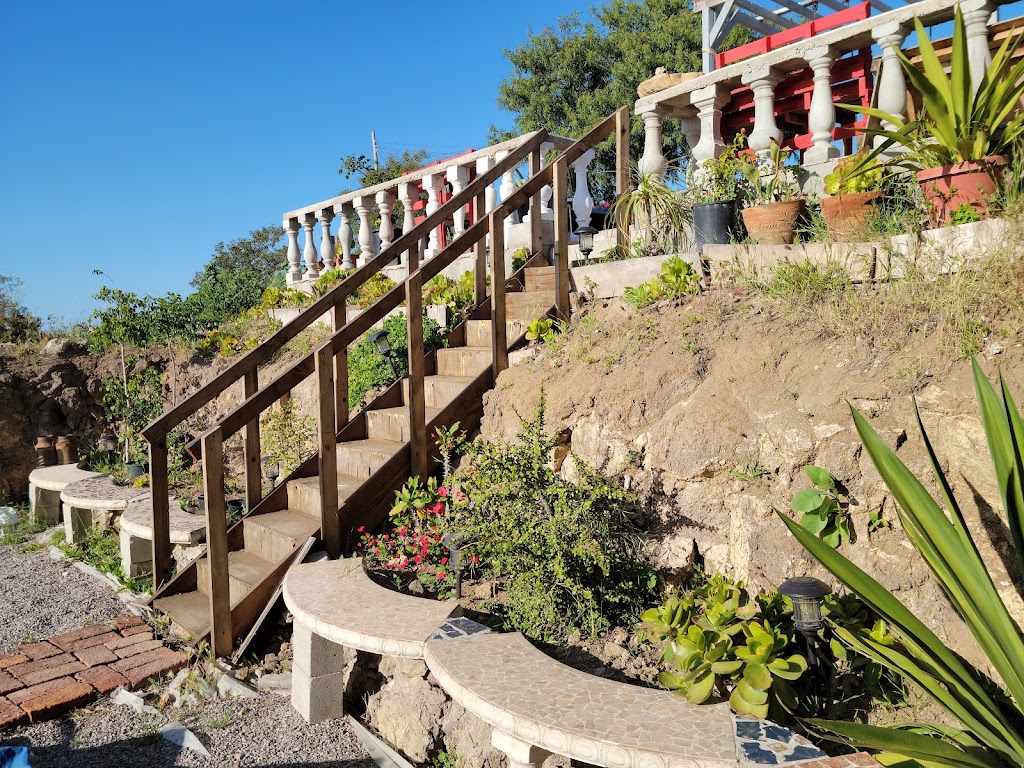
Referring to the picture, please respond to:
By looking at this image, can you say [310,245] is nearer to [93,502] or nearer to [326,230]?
[326,230]

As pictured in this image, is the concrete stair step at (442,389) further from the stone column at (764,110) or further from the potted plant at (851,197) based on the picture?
the stone column at (764,110)

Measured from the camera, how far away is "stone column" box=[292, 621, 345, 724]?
3.49 metres

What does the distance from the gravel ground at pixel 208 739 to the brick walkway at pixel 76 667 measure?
10 cm

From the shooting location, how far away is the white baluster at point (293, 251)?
10883 millimetres

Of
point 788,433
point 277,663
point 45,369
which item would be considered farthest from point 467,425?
point 45,369

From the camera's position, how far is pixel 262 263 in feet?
97.0

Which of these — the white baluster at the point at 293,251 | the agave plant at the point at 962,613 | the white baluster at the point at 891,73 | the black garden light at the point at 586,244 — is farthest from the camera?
the white baluster at the point at 293,251

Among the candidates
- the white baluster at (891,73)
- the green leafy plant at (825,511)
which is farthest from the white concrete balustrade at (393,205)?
the green leafy plant at (825,511)

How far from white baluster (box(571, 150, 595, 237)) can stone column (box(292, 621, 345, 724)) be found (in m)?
4.77

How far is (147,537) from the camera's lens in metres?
5.47

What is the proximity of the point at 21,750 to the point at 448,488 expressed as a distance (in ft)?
8.06

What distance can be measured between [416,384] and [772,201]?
2540 millimetres

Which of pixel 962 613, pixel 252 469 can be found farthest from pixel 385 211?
pixel 962 613

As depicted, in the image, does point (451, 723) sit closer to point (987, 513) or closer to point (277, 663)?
point (277, 663)
